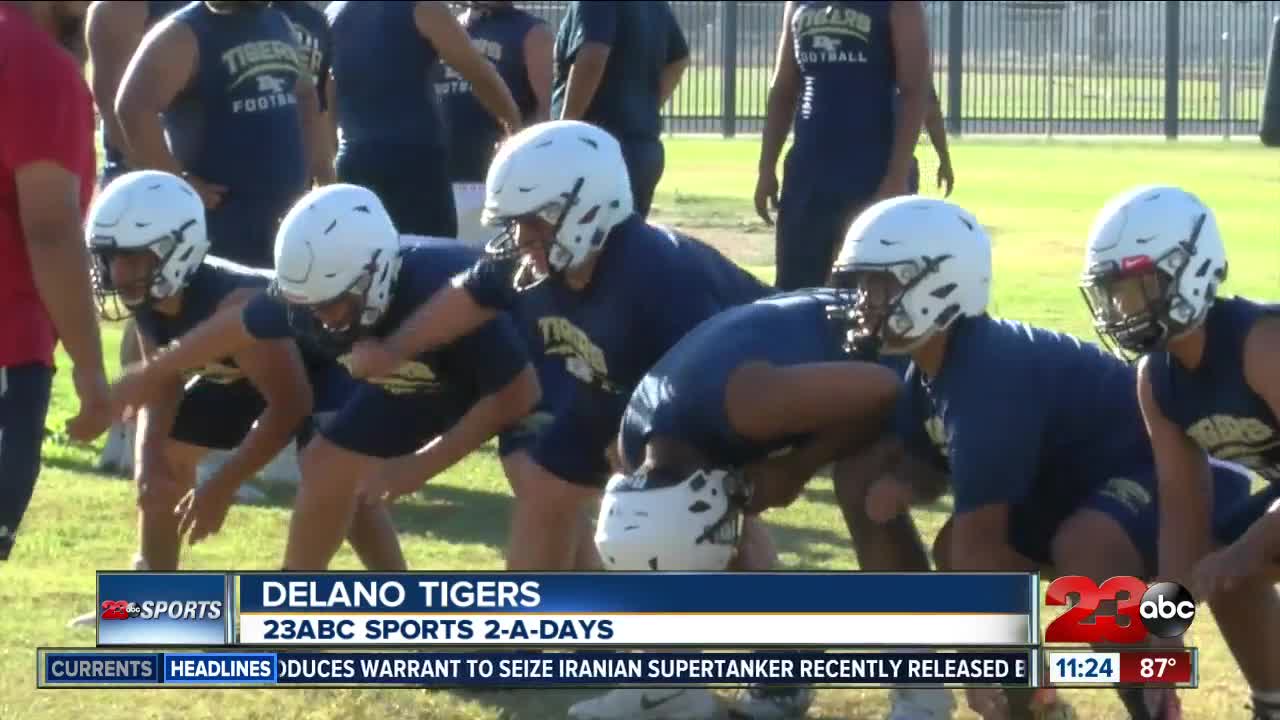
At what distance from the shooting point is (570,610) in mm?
5582

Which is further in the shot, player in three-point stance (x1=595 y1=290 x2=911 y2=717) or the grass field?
the grass field

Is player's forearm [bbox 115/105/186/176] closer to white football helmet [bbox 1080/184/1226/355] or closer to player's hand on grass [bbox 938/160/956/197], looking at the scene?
player's hand on grass [bbox 938/160/956/197]

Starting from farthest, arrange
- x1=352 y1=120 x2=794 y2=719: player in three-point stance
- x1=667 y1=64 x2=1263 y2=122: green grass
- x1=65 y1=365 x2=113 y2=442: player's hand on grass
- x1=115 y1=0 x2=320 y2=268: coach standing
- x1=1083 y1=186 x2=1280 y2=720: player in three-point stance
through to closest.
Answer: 1. x1=667 y1=64 x2=1263 y2=122: green grass
2. x1=115 y1=0 x2=320 y2=268: coach standing
3. x1=352 y1=120 x2=794 y2=719: player in three-point stance
4. x1=65 y1=365 x2=113 y2=442: player's hand on grass
5. x1=1083 y1=186 x2=1280 y2=720: player in three-point stance

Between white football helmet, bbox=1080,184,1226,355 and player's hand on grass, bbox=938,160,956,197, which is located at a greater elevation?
white football helmet, bbox=1080,184,1226,355

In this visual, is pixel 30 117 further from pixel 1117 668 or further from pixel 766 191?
pixel 766 191

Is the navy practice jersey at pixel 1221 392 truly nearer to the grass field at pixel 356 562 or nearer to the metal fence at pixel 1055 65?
the grass field at pixel 356 562

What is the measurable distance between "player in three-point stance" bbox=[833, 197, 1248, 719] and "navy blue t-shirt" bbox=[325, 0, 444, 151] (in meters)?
3.65

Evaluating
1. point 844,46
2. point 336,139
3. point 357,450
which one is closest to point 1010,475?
point 357,450

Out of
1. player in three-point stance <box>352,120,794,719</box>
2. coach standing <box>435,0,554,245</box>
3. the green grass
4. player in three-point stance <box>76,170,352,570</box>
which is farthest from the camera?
the green grass

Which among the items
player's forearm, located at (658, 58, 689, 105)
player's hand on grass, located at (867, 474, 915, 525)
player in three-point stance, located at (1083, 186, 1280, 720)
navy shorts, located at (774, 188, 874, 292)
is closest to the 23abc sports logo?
player's hand on grass, located at (867, 474, 915, 525)

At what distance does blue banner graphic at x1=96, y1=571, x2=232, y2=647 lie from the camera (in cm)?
579

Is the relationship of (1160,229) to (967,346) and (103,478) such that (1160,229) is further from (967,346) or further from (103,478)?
(103,478)

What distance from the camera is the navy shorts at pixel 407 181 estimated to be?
9.02m

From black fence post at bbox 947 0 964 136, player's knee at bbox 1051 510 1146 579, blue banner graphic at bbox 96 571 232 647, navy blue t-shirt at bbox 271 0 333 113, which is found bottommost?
black fence post at bbox 947 0 964 136
